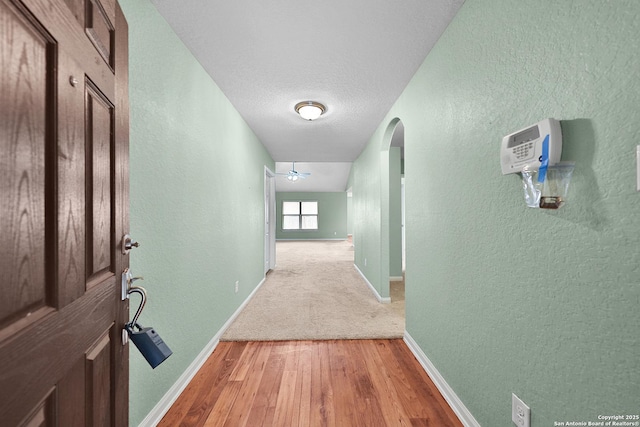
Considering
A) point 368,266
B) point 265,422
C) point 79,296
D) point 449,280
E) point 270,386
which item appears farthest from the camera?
point 368,266

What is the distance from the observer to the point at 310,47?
1.75m

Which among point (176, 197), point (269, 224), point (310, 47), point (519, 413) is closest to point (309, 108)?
point (310, 47)

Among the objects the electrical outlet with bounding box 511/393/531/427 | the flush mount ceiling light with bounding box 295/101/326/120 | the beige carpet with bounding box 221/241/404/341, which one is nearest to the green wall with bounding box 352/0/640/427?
the electrical outlet with bounding box 511/393/531/427

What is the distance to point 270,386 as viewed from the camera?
5.66ft

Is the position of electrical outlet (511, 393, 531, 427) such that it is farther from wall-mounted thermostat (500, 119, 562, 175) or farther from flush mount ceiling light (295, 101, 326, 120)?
flush mount ceiling light (295, 101, 326, 120)

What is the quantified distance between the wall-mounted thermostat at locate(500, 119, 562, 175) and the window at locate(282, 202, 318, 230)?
10.3 m

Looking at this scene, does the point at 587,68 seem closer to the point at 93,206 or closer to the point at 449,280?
the point at 449,280

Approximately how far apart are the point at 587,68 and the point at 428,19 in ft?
3.34

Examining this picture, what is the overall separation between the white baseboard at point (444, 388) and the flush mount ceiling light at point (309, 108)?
2.36 m

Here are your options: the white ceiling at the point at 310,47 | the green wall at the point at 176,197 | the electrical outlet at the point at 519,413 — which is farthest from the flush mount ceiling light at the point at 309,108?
the electrical outlet at the point at 519,413

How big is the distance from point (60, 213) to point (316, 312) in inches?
107

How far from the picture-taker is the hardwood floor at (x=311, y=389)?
1457 mm

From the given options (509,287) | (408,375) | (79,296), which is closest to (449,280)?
(509,287)

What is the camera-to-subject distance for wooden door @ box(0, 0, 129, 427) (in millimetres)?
445
